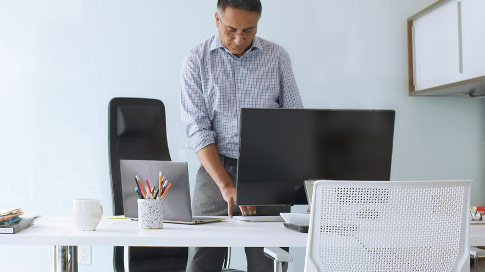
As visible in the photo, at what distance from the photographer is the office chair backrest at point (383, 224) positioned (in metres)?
1.08

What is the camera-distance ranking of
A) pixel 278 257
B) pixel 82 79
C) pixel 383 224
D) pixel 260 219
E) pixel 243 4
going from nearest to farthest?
pixel 383 224 → pixel 278 257 → pixel 260 219 → pixel 243 4 → pixel 82 79

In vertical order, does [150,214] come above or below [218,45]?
below

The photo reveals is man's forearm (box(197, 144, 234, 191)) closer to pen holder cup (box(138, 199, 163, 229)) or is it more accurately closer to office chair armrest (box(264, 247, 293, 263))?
pen holder cup (box(138, 199, 163, 229))

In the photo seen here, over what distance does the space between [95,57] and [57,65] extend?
23 centimetres

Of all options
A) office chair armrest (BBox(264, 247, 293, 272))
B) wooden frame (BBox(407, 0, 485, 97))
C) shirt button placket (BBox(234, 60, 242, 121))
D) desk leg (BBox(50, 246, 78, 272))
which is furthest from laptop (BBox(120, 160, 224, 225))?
wooden frame (BBox(407, 0, 485, 97))

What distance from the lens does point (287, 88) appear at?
7.18 ft

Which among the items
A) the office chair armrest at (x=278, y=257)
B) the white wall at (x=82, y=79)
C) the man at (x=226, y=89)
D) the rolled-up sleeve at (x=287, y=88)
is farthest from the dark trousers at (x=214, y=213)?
the white wall at (x=82, y=79)

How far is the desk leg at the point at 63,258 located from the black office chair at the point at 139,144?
2.37 feet

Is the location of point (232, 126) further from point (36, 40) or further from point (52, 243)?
point (36, 40)

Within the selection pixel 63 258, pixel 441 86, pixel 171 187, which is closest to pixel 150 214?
pixel 171 187

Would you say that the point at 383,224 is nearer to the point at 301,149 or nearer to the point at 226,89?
the point at 301,149

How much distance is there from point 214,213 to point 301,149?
0.56 meters

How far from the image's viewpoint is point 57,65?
10.2 ft

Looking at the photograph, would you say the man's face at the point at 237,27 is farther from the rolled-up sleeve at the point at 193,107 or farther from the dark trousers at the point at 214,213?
the dark trousers at the point at 214,213
